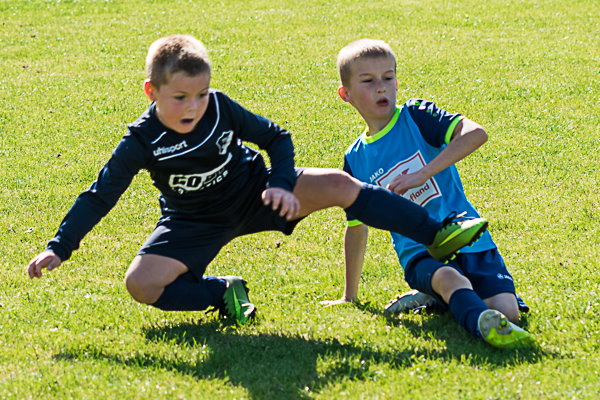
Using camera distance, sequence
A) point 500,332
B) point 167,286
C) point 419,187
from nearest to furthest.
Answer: point 500,332 < point 167,286 < point 419,187

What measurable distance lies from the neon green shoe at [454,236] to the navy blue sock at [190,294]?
1185 mm

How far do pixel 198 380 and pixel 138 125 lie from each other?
136 centimetres

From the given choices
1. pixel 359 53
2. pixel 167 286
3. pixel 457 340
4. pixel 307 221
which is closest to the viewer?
pixel 457 340

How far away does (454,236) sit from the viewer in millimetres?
4785

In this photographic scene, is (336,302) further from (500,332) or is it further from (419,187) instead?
(500,332)

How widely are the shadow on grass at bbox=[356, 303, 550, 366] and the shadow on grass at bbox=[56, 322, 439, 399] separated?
0.59 ft

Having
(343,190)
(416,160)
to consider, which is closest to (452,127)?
(416,160)

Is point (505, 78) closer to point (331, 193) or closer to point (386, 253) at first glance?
point (386, 253)

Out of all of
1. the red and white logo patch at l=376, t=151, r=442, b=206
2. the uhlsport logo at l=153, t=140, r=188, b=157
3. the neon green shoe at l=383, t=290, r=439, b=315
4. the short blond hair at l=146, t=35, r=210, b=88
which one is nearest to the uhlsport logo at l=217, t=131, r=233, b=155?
the uhlsport logo at l=153, t=140, r=188, b=157

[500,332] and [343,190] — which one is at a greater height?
[343,190]

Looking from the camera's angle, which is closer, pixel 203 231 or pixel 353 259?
pixel 203 231

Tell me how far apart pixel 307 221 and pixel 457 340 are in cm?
267

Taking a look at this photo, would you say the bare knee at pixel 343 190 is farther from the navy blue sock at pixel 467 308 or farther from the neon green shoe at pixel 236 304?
the neon green shoe at pixel 236 304

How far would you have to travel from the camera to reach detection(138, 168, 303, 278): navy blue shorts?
16.3 ft
